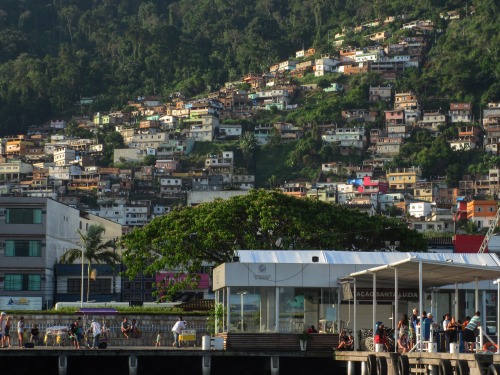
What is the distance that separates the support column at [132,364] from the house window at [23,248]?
39652 millimetres

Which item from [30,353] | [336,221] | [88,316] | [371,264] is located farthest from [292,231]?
[30,353]

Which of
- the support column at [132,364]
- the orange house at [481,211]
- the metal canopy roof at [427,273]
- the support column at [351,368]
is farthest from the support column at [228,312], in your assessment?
the orange house at [481,211]

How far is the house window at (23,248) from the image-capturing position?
3152 inches

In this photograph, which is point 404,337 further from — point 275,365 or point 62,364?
point 62,364

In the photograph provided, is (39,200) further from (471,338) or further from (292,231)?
(471,338)

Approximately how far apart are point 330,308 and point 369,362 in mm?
7623

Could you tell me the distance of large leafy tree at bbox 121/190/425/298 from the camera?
217 feet

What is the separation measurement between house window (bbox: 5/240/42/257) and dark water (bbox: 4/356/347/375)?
3807 cm

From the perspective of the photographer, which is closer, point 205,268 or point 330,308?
point 330,308

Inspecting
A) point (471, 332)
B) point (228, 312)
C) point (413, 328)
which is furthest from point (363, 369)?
point (228, 312)

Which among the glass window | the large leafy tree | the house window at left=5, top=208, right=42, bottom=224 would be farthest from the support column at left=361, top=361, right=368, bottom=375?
the glass window

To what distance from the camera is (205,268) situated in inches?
3767

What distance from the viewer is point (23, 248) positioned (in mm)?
80875

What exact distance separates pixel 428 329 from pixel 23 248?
47.9 metres
